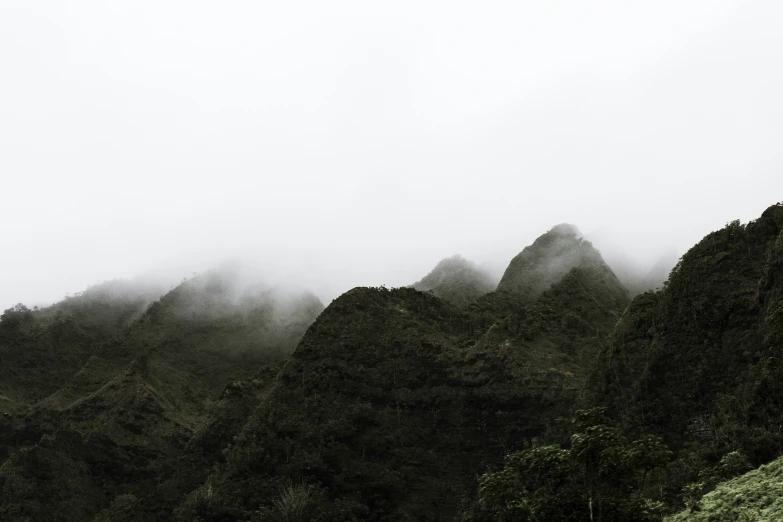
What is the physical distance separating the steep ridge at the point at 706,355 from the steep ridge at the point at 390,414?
872cm

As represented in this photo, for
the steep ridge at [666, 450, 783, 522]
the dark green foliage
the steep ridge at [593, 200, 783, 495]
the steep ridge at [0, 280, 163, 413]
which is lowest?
the steep ridge at [593, 200, 783, 495]

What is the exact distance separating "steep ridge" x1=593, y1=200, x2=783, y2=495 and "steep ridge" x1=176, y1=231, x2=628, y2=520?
872 centimetres

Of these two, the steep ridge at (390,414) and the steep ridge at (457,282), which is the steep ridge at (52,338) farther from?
the steep ridge at (457,282)

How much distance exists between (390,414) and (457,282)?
57.8m

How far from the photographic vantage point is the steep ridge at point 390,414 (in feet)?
152

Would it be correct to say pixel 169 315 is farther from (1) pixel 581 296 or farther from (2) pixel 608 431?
(2) pixel 608 431

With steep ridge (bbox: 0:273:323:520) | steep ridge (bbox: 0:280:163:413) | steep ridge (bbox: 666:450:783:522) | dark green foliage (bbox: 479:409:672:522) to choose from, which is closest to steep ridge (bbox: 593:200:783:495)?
steep ridge (bbox: 666:450:783:522)

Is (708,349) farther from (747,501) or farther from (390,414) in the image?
(390,414)

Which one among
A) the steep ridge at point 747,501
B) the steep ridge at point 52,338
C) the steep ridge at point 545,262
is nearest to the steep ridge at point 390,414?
the steep ridge at point 545,262

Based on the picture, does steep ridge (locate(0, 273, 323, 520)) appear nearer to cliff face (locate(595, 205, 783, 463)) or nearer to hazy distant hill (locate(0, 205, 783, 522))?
hazy distant hill (locate(0, 205, 783, 522))

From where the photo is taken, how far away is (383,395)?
54.1 meters

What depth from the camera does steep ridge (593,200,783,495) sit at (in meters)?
30.8

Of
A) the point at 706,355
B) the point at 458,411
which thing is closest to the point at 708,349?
the point at 706,355

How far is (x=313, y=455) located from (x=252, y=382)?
28.1 meters
